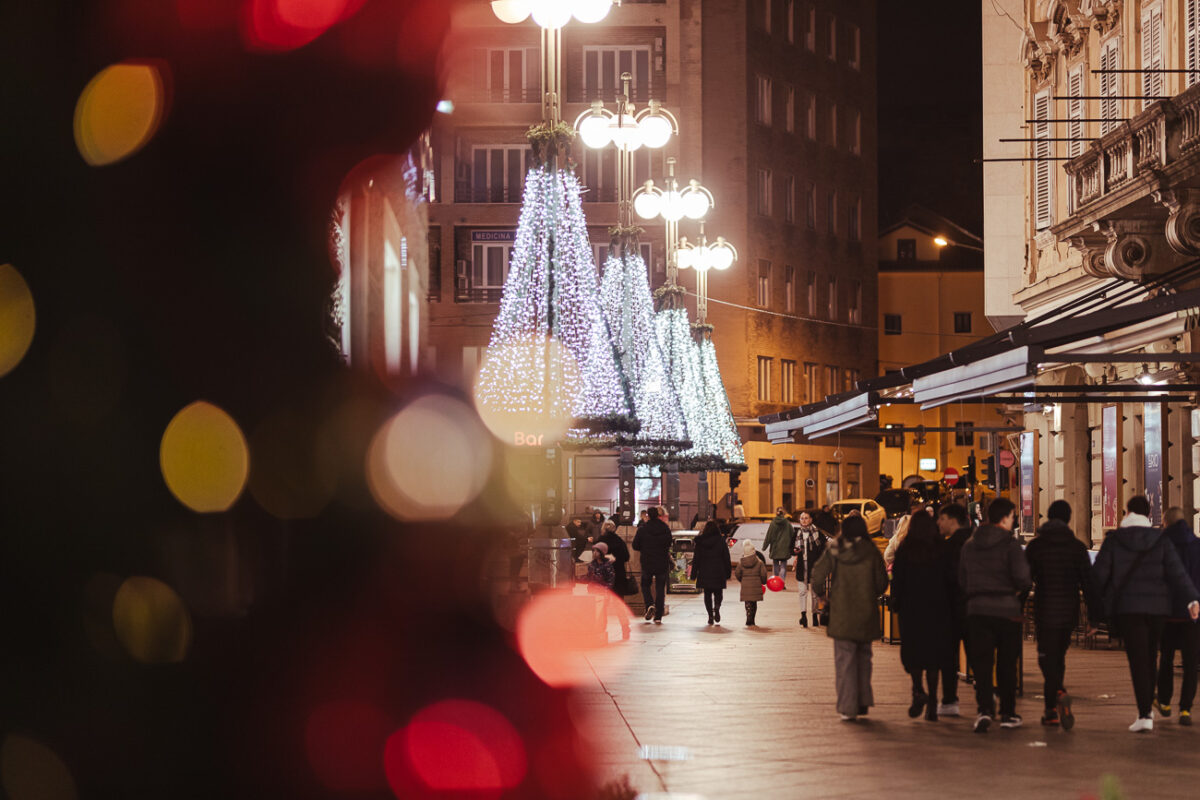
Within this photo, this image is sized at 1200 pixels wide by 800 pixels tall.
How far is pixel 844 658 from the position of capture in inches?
569

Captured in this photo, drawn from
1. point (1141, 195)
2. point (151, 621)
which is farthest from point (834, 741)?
point (1141, 195)

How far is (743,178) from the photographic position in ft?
230

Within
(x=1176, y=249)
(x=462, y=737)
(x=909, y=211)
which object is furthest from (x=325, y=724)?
(x=909, y=211)

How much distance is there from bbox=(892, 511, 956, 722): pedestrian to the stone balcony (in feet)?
28.1

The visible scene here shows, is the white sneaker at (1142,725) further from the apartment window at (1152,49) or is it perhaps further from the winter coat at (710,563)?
the apartment window at (1152,49)

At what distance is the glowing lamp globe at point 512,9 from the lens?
21.8 metres

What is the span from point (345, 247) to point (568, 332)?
32.1 ft

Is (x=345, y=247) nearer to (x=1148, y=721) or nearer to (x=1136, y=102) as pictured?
(x=1148, y=721)

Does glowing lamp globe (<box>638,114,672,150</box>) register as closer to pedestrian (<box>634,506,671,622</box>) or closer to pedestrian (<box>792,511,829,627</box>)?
pedestrian (<box>634,506,671,622</box>)

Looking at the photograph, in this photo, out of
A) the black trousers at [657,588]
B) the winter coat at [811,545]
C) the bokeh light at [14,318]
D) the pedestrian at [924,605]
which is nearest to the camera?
the bokeh light at [14,318]

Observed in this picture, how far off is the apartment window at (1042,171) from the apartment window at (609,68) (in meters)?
35.6

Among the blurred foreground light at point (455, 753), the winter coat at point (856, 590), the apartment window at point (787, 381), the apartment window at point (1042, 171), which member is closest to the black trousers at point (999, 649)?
the winter coat at point (856, 590)

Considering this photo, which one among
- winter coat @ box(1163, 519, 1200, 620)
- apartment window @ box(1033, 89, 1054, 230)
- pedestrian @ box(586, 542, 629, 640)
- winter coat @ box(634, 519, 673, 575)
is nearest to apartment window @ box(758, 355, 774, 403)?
apartment window @ box(1033, 89, 1054, 230)

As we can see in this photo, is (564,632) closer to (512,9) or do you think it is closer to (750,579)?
(750,579)
